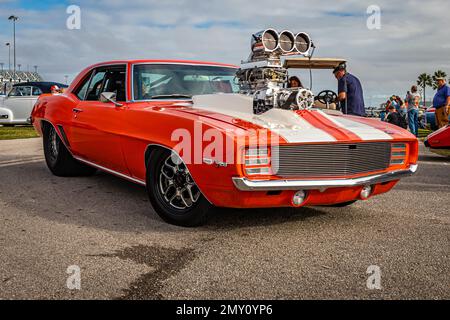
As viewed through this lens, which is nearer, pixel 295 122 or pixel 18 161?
pixel 295 122

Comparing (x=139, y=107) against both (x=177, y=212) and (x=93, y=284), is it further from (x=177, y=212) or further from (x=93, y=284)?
(x=93, y=284)

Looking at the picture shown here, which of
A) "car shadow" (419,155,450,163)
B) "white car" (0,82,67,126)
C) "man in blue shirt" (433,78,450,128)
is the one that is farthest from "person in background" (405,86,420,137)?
"white car" (0,82,67,126)

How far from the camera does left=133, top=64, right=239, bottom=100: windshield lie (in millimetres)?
4543

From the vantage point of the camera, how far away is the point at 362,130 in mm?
3738

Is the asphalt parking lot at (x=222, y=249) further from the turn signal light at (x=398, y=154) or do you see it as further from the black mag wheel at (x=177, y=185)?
the turn signal light at (x=398, y=154)

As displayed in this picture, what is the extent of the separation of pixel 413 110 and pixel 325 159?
10865 millimetres

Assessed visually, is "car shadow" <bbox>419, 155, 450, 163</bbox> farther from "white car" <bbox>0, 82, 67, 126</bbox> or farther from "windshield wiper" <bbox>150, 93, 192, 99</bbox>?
"white car" <bbox>0, 82, 67, 126</bbox>

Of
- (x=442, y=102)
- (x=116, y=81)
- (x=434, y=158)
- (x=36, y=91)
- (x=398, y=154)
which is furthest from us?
(x=36, y=91)

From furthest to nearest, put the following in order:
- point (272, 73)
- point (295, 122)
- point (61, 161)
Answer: point (61, 161) < point (272, 73) < point (295, 122)

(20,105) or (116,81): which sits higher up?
(20,105)

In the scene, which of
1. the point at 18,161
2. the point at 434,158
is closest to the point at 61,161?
the point at 18,161

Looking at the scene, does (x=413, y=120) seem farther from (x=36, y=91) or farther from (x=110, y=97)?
(x=36, y=91)
